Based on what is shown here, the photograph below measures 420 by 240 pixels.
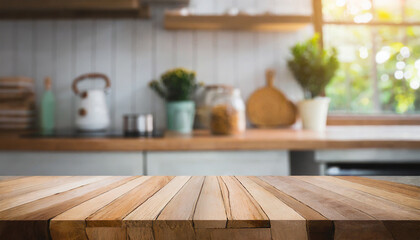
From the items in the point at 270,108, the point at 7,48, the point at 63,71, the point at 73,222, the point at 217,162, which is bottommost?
the point at 217,162

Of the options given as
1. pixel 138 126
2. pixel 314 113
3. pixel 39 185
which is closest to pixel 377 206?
pixel 39 185

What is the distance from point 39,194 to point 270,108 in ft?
5.29

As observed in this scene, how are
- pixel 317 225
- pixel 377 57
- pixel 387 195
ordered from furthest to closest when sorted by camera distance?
pixel 377 57
pixel 387 195
pixel 317 225

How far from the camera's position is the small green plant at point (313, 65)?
1.78 m

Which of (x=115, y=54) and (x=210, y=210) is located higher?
(x=115, y=54)

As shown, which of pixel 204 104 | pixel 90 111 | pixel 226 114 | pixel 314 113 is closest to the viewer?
pixel 226 114

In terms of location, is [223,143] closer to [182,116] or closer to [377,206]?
[182,116]

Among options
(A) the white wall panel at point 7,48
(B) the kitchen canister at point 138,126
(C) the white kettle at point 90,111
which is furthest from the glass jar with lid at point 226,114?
(A) the white wall panel at point 7,48

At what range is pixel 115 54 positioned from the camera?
1942 millimetres

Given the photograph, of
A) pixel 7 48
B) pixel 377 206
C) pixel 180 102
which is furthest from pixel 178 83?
pixel 377 206

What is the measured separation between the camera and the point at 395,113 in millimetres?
2092

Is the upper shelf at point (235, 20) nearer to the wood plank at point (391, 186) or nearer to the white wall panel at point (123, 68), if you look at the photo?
the white wall panel at point (123, 68)

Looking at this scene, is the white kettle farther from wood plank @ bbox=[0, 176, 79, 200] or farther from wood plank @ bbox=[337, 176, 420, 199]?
wood plank @ bbox=[337, 176, 420, 199]

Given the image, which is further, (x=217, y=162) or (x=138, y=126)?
(x=138, y=126)
